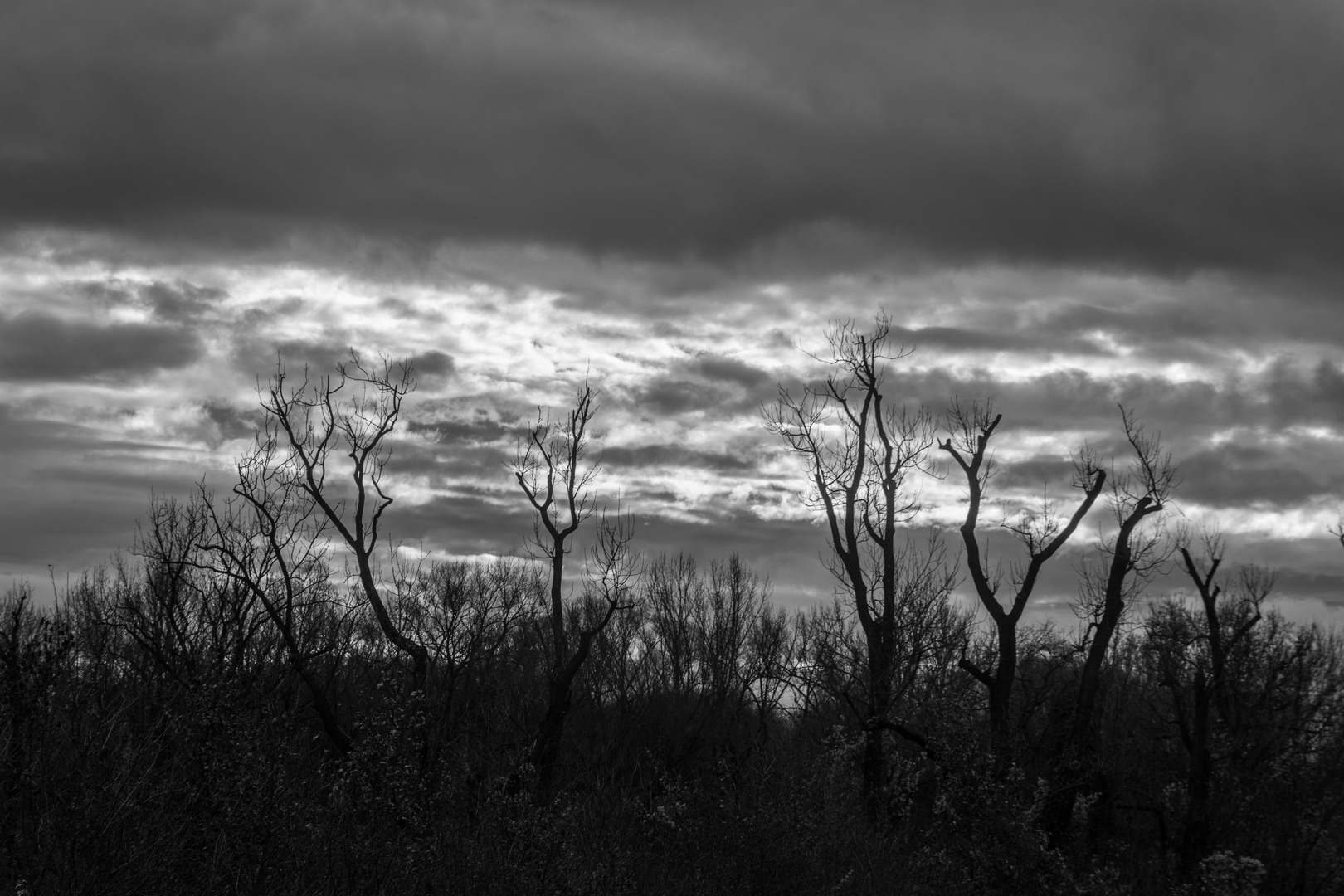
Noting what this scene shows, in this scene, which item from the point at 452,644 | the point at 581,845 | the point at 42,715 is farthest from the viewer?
the point at 452,644

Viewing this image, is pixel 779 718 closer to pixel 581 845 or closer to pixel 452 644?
pixel 452 644

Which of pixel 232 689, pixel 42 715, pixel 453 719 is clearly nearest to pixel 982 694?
pixel 453 719

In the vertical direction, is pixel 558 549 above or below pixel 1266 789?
above

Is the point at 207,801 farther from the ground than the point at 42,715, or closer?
closer

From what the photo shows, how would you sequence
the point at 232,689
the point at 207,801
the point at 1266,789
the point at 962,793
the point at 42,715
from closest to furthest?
the point at 42,715 < the point at 207,801 < the point at 232,689 < the point at 962,793 < the point at 1266,789

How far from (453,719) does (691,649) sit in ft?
63.9

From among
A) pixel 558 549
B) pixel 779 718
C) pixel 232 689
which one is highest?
pixel 558 549

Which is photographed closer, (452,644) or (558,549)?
(558,549)

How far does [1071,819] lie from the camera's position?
102ft

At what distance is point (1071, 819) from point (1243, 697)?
6.14 m

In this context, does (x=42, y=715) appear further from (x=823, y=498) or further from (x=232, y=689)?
(x=823, y=498)

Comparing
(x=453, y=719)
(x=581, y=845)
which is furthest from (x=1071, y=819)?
(x=453, y=719)

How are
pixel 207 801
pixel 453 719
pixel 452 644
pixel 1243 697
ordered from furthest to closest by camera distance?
pixel 452 644
pixel 453 719
pixel 1243 697
pixel 207 801

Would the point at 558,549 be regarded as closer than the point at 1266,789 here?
No
